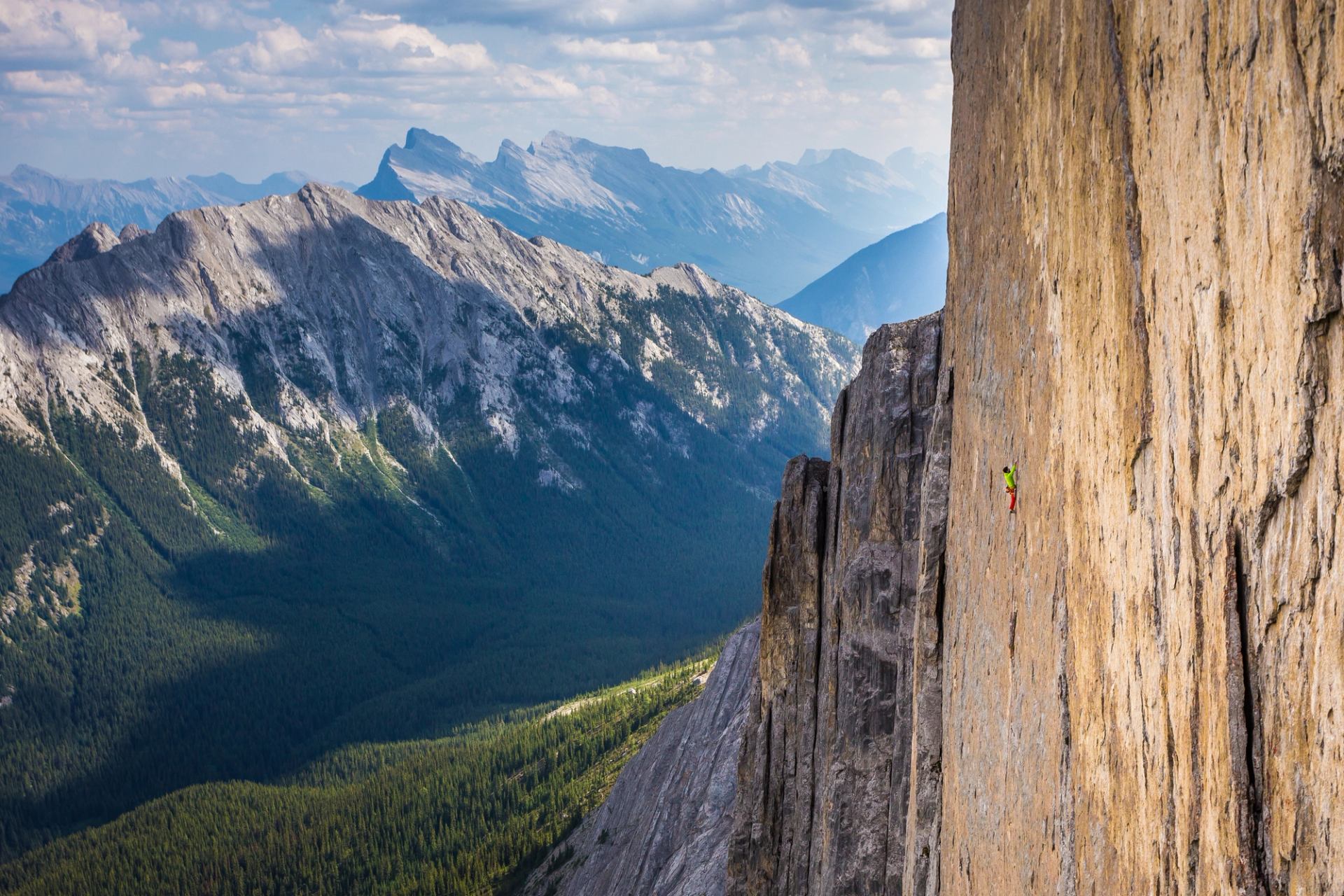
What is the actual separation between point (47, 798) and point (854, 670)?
16442 cm

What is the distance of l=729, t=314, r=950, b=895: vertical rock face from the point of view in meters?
23.0

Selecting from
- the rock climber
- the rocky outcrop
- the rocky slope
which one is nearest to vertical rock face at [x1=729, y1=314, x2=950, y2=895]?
the rocky slope

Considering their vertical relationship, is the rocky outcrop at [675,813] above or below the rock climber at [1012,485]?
below

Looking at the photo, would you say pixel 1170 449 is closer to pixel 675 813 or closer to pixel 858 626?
pixel 858 626

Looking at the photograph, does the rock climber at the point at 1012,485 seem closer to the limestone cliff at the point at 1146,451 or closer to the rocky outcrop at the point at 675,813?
the limestone cliff at the point at 1146,451

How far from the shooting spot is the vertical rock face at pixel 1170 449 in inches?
217

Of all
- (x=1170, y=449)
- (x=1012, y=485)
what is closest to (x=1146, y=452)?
(x=1170, y=449)

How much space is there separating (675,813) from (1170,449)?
5907 cm

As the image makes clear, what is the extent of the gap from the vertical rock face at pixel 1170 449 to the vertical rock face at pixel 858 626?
8939mm

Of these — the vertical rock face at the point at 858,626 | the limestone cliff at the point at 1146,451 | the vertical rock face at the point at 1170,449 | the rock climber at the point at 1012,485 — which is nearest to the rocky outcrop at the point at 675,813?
the vertical rock face at the point at 858,626

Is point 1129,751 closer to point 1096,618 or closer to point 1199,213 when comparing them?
point 1096,618

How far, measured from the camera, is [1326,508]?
5.38 m

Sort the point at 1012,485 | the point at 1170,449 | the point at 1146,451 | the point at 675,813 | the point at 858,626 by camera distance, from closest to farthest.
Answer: the point at 1170,449 < the point at 1146,451 < the point at 1012,485 < the point at 858,626 < the point at 675,813

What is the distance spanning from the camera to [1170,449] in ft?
23.4
